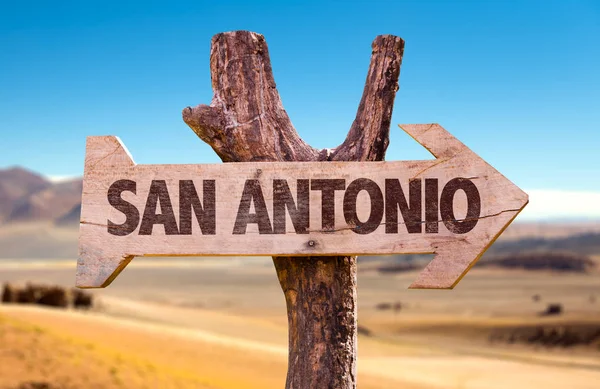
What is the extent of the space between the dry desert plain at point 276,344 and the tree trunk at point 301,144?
18.3 ft

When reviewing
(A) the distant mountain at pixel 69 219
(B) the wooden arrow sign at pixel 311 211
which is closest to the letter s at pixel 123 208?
(B) the wooden arrow sign at pixel 311 211

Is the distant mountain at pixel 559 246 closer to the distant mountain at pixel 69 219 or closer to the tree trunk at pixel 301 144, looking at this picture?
the tree trunk at pixel 301 144

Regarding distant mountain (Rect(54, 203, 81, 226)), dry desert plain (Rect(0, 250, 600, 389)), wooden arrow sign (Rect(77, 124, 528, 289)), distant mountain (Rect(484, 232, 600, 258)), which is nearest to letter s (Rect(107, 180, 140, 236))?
wooden arrow sign (Rect(77, 124, 528, 289))

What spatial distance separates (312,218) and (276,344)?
1839cm

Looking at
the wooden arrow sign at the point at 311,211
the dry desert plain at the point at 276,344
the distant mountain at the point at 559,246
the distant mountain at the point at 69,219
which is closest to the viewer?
the wooden arrow sign at the point at 311,211

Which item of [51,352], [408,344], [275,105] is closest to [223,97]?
[275,105]

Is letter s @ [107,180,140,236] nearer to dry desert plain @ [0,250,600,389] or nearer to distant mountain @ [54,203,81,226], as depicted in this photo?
dry desert plain @ [0,250,600,389]

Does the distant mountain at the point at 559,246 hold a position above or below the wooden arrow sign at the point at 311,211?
above

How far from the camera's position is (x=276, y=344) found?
20750 millimetres

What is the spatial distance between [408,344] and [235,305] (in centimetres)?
1804

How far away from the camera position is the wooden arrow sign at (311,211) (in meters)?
2.96

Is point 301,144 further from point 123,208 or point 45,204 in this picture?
point 45,204

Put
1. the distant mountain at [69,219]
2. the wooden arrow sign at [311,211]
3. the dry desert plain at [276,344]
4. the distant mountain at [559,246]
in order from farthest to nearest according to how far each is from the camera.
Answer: the distant mountain at [69,219]
the distant mountain at [559,246]
the dry desert plain at [276,344]
the wooden arrow sign at [311,211]

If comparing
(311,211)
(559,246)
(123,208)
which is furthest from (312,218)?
(559,246)
